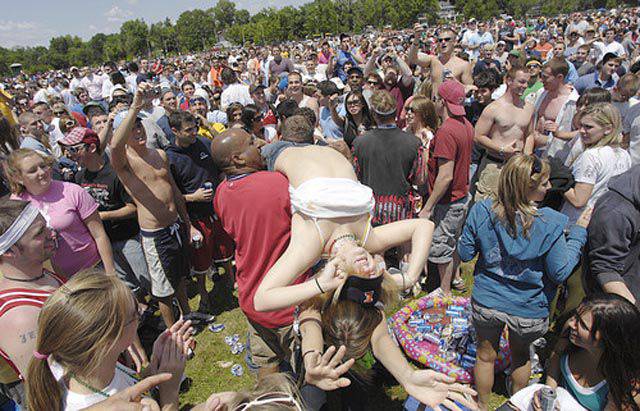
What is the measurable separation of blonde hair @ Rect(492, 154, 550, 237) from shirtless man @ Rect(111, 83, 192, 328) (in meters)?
2.99

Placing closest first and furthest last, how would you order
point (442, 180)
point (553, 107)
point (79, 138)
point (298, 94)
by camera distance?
point (79, 138)
point (442, 180)
point (553, 107)
point (298, 94)

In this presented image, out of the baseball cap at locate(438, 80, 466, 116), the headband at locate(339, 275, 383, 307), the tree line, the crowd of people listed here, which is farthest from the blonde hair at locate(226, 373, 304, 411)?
the tree line

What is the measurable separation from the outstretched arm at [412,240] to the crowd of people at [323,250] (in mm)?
13

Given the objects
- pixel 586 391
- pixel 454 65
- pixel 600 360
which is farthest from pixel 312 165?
pixel 454 65

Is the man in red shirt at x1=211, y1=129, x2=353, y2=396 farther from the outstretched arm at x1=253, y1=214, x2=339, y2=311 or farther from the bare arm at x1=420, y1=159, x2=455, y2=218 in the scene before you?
the bare arm at x1=420, y1=159, x2=455, y2=218

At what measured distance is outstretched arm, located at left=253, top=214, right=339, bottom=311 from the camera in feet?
6.18

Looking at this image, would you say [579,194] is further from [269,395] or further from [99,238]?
[99,238]

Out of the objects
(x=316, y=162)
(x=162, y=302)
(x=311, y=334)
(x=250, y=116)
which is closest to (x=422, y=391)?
(x=311, y=334)

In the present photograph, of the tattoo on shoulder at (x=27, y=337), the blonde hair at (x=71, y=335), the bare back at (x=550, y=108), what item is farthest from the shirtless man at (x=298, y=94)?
the blonde hair at (x=71, y=335)

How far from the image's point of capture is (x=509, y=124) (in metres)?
4.93

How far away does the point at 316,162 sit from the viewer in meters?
2.38

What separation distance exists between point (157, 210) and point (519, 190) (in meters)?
3.18

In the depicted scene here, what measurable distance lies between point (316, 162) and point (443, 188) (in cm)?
235

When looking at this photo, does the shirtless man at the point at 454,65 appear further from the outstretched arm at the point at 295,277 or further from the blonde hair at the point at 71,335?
the blonde hair at the point at 71,335
